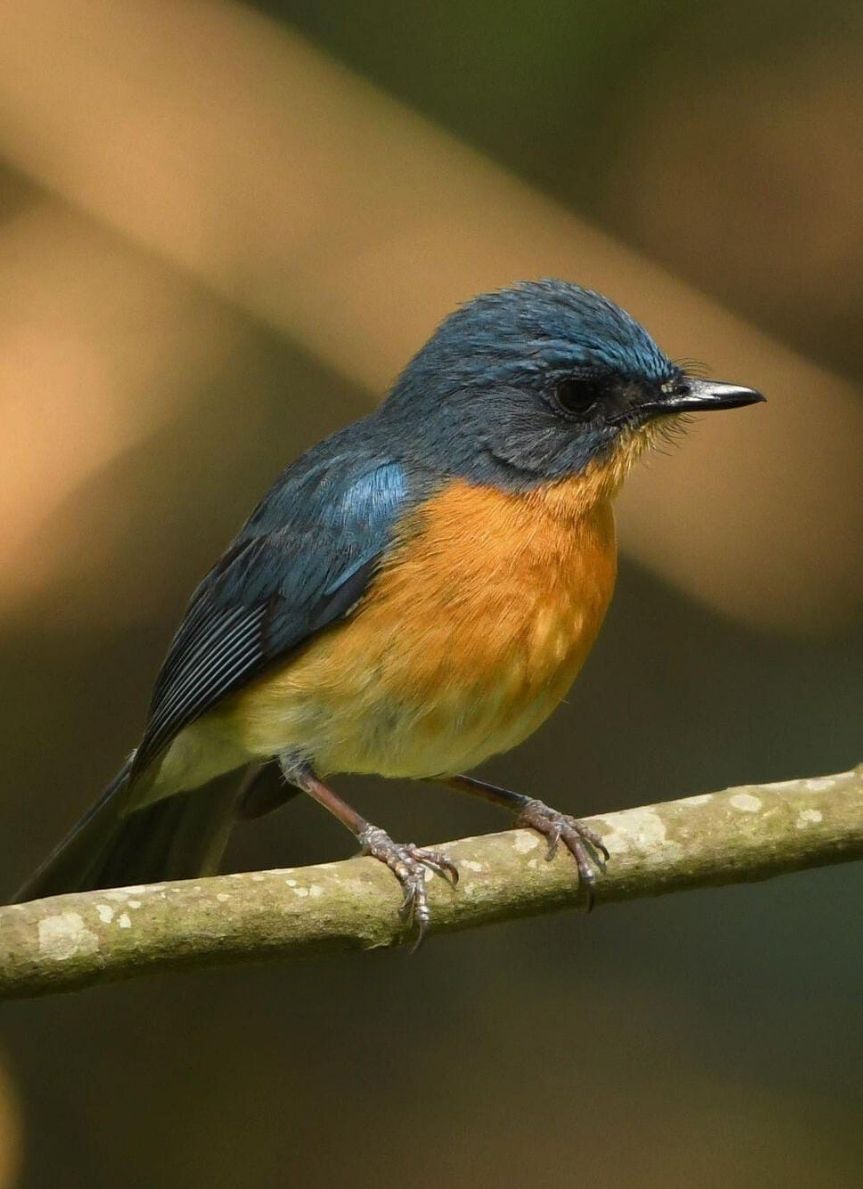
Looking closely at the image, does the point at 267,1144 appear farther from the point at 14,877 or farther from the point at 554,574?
the point at 554,574

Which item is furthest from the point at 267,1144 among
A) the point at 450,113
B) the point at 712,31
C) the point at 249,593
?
the point at 712,31

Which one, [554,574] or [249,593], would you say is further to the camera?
[249,593]

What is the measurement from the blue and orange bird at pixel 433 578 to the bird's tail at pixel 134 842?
0.4 inches

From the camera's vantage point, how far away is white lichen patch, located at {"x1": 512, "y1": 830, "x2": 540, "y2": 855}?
3852mm

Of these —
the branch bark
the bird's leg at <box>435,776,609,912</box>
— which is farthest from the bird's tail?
the branch bark

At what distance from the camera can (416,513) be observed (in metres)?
4.39

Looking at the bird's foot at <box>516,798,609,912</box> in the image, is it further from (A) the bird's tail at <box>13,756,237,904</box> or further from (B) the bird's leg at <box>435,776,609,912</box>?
(A) the bird's tail at <box>13,756,237,904</box>

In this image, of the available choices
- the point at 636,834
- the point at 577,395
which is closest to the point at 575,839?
the point at 636,834

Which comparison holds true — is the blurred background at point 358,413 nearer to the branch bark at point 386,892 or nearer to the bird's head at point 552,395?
the bird's head at point 552,395

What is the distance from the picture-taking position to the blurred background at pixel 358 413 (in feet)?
21.9

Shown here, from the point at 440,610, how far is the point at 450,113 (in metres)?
4.07

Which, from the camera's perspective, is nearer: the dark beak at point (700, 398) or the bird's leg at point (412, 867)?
the bird's leg at point (412, 867)


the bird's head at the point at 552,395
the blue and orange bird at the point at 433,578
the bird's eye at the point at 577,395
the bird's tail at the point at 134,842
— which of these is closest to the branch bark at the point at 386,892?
the blue and orange bird at the point at 433,578

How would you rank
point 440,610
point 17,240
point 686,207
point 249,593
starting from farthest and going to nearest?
point 686,207
point 17,240
point 249,593
point 440,610
